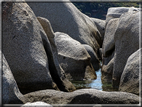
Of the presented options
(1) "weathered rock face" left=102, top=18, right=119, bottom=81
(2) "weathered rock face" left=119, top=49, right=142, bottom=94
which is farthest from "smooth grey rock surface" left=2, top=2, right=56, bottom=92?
(1) "weathered rock face" left=102, top=18, right=119, bottom=81

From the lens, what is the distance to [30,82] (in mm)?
8039

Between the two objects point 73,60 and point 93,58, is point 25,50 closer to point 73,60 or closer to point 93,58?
point 73,60

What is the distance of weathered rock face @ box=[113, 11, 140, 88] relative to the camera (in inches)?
395

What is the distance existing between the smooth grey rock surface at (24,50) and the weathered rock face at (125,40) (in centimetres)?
273

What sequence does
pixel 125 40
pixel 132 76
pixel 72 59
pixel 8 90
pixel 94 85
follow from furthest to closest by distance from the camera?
pixel 72 59 < pixel 94 85 < pixel 125 40 < pixel 132 76 < pixel 8 90

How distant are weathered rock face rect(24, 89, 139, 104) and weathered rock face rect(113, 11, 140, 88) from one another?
3646mm

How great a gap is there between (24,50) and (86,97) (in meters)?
2.65

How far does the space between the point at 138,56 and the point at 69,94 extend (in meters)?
2.39

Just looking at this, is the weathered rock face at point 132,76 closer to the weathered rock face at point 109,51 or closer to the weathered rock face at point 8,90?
the weathered rock face at point 8,90

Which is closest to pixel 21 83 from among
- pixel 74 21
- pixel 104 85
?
pixel 104 85

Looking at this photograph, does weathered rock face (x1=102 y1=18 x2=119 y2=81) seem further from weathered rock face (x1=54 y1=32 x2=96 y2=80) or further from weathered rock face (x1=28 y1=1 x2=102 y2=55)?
weathered rock face (x1=28 y1=1 x2=102 y2=55)

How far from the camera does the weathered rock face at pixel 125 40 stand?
1003cm

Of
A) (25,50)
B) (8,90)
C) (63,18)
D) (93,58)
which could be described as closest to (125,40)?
(25,50)

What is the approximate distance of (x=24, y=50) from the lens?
825 centimetres
